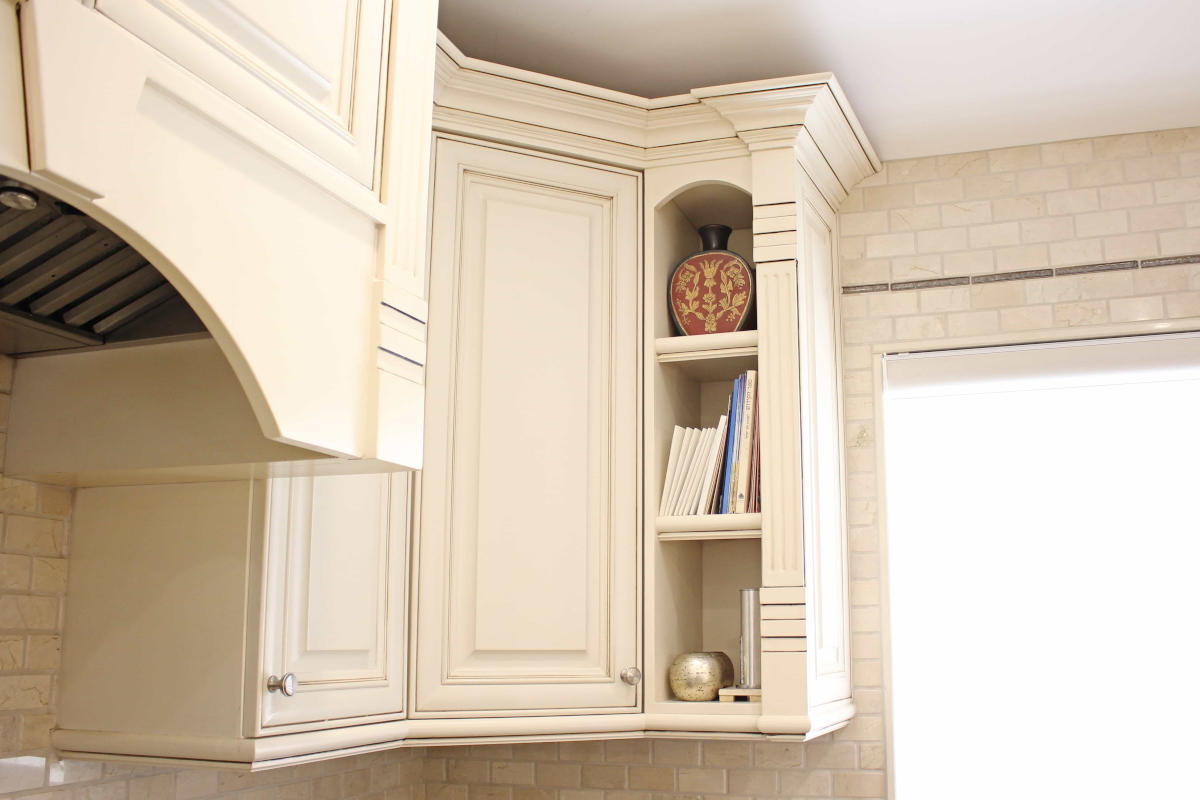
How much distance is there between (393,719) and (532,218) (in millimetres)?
962

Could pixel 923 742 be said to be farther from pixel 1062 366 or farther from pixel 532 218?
pixel 532 218

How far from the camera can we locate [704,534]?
7.03 feet

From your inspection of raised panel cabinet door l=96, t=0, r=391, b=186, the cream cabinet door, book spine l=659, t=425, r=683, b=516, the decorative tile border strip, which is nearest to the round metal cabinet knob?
the cream cabinet door

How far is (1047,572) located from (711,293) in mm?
947

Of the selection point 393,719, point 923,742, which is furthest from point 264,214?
point 923,742

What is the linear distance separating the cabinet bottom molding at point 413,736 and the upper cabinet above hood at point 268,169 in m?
0.53

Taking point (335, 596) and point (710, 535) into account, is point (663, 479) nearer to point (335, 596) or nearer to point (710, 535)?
point (710, 535)

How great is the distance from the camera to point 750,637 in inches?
84.5

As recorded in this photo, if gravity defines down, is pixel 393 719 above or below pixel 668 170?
below

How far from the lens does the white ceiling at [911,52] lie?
2113 mm

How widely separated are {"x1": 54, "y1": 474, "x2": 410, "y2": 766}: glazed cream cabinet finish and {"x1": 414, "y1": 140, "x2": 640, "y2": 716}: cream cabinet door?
0.34m

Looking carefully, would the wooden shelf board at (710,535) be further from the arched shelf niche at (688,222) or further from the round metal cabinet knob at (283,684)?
the round metal cabinet knob at (283,684)

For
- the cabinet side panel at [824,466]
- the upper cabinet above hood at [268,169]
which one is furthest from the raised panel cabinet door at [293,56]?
the cabinet side panel at [824,466]

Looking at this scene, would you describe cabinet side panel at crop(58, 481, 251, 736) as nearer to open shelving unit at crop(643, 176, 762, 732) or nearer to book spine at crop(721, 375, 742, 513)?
open shelving unit at crop(643, 176, 762, 732)
